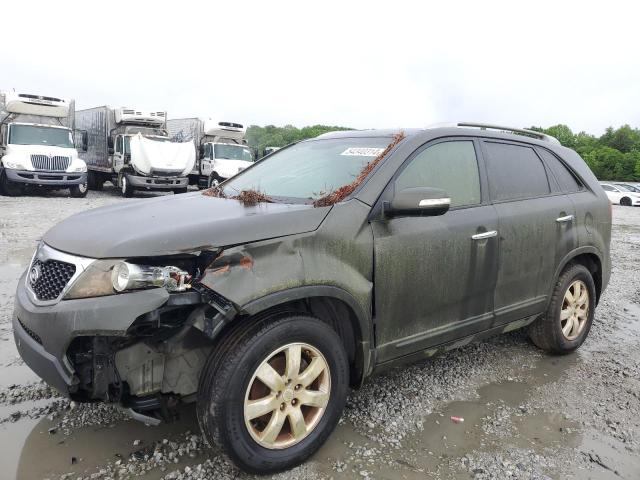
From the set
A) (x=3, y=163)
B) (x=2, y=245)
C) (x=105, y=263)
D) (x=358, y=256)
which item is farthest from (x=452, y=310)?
(x=3, y=163)

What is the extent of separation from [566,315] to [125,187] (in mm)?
15956

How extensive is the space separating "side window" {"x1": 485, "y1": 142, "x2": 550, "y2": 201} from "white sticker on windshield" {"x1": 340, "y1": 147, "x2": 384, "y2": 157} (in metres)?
0.90

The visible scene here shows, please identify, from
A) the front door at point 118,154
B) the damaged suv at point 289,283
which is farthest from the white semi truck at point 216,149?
the damaged suv at point 289,283

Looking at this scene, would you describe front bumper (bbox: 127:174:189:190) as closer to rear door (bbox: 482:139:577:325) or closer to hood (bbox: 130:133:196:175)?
Answer: hood (bbox: 130:133:196:175)

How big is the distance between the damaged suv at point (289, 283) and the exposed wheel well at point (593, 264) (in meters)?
0.67

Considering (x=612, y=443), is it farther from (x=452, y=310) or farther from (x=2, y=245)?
(x=2, y=245)

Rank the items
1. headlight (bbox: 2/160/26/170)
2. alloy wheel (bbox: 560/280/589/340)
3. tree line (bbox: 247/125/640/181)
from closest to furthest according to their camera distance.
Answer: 1. alloy wheel (bbox: 560/280/589/340)
2. headlight (bbox: 2/160/26/170)
3. tree line (bbox: 247/125/640/181)

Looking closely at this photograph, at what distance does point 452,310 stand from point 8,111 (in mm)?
16981

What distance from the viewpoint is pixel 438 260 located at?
9.65 ft

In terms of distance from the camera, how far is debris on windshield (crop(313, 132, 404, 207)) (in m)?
2.66

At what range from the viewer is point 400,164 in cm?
290

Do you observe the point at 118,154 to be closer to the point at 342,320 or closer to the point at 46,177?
the point at 46,177

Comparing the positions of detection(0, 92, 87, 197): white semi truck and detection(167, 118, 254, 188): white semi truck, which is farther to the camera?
detection(167, 118, 254, 188): white semi truck

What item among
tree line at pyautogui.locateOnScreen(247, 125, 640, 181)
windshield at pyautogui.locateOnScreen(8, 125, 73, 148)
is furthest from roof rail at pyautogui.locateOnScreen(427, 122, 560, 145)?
tree line at pyautogui.locateOnScreen(247, 125, 640, 181)
